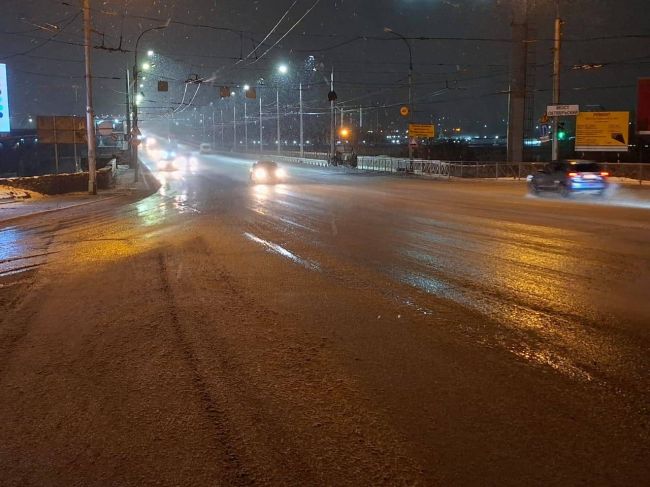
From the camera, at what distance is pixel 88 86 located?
2831cm

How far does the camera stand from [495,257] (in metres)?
11.1

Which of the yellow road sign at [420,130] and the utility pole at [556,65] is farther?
the yellow road sign at [420,130]

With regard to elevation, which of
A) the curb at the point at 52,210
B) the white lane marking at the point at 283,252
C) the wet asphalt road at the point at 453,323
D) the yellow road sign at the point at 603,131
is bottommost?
the curb at the point at 52,210

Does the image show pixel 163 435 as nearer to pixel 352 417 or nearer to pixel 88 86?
pixel 352 417

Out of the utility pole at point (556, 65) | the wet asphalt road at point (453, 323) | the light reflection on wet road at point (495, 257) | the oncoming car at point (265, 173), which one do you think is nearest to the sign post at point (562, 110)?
the utility pole at point (556, 65)

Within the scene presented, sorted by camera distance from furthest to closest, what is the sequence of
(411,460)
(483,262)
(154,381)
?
(483,262) < (154,381) < (411,460)

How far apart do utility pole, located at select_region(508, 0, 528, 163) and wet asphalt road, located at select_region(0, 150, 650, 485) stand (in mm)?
27850

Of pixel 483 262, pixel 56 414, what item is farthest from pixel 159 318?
pixel 483 262

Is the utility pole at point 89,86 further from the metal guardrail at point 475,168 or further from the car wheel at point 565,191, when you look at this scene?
the metal guardrail at point 475,168

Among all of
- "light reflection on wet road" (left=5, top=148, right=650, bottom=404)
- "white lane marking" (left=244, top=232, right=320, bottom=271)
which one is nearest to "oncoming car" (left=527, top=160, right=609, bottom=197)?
"light reflection on wet road" (left=5, top=148, right=650, bottom=404)

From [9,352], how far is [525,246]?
9.20 meters

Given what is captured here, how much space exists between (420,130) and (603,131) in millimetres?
17965

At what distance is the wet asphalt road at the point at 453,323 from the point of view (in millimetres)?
3934

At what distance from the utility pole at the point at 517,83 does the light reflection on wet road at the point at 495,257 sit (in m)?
21.9
